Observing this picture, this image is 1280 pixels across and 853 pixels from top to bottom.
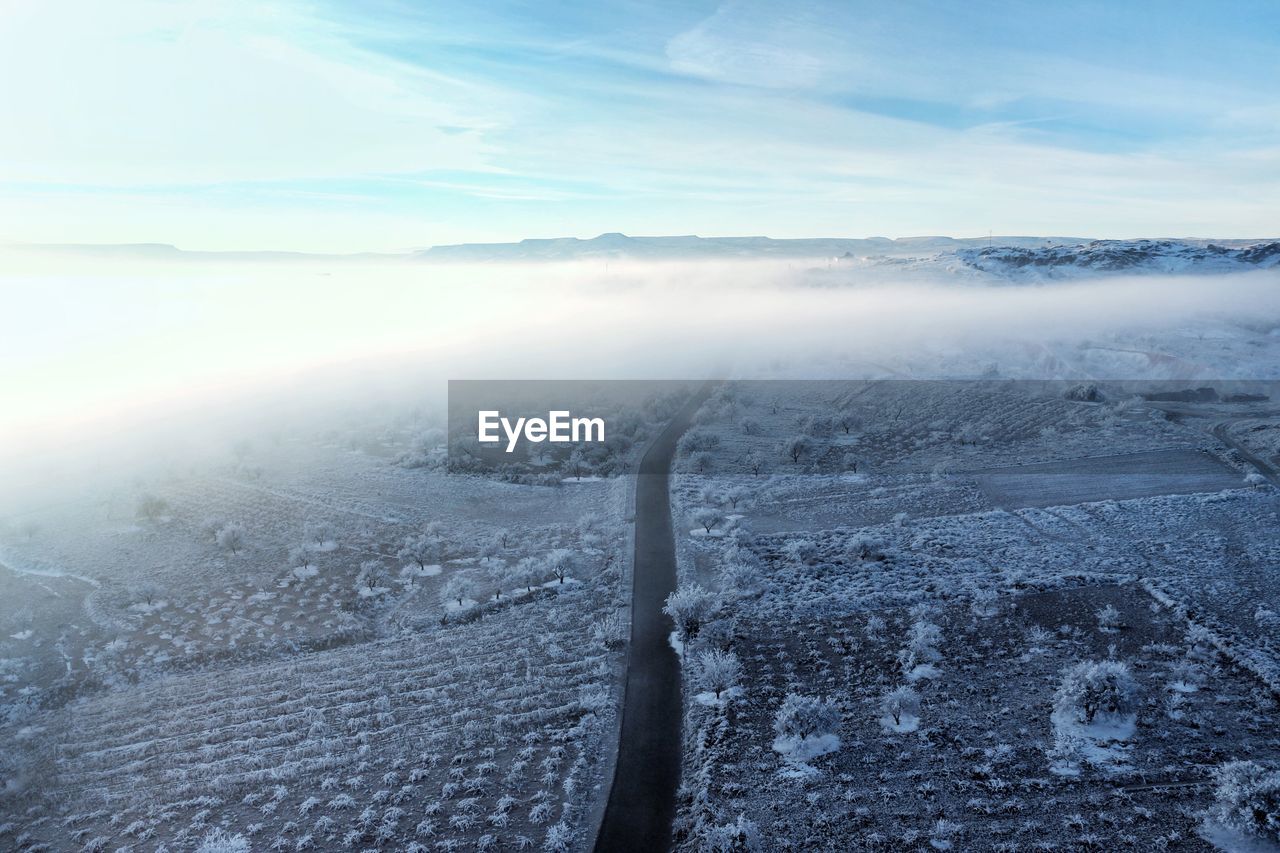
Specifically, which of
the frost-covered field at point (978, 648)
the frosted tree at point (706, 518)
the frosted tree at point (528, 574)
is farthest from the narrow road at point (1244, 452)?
the frosted tree at point (528, 574)

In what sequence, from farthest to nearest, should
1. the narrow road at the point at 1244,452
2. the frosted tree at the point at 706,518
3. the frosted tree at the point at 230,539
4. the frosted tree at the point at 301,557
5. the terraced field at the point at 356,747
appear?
the narrow road at the point at 1244,452 → the frosted tree at the point at 706,518 → the frosted tree at the point at 230,539 → the frosted tree at the point at 301,557 → the terraced field at the point at 356,747

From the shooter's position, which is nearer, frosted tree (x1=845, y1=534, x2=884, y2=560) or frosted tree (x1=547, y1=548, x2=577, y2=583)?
frosted tree (x1=547, y1=548, x2=577, y2=583)

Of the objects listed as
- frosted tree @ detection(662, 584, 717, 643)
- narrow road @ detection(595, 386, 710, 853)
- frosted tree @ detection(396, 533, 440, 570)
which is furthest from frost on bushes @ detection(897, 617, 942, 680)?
frosted tree @ detection(396, 533, 440, 570)

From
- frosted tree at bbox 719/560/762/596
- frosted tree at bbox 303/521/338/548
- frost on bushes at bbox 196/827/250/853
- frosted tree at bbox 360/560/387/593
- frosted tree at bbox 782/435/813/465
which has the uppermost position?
frosted tree at bbox 782/435/813/465

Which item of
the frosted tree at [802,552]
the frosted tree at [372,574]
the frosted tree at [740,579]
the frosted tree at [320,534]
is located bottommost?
the frosted tree at [372,574]

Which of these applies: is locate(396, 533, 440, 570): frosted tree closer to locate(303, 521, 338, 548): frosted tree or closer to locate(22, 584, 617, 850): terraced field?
locate(303, 521, 338, 548): frosted tree

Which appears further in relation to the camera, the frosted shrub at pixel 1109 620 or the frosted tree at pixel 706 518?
the frosted tree at pixel 706 518

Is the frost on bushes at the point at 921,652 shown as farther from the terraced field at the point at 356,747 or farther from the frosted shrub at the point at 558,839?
the frosted shrub at the point at 558,839
